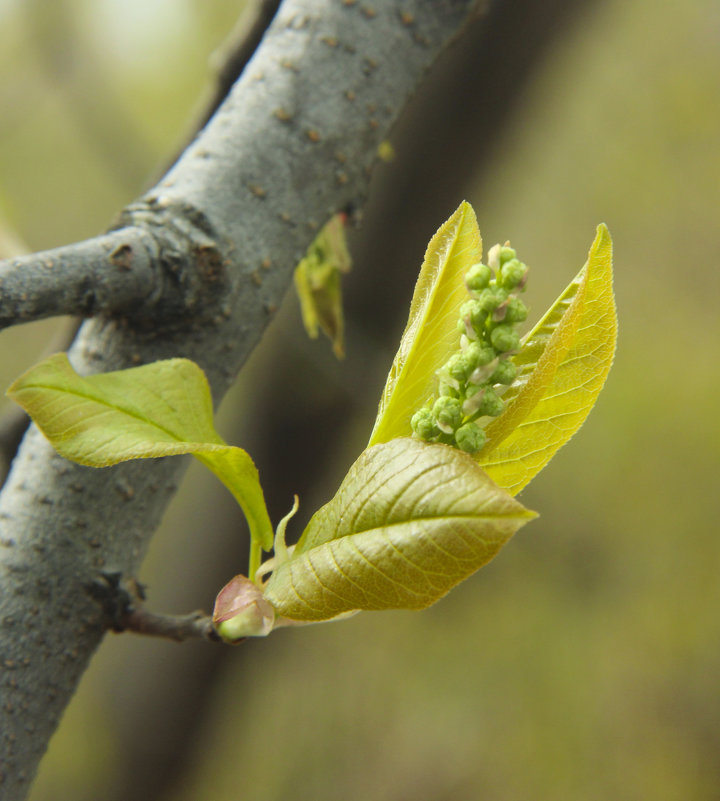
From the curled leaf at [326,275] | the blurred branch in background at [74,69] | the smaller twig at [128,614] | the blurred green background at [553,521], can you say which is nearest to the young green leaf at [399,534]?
the smaller twig at [128,614]

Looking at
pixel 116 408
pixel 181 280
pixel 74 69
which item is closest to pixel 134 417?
pixel 116 408

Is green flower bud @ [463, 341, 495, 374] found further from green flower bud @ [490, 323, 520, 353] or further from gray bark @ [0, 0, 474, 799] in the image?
gray bark @ [0, 0, 474, 799]

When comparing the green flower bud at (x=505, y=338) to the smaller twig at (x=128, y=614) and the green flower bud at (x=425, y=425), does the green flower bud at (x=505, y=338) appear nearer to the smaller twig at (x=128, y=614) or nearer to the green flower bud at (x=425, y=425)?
the green flower bud at (x=425, y=425)

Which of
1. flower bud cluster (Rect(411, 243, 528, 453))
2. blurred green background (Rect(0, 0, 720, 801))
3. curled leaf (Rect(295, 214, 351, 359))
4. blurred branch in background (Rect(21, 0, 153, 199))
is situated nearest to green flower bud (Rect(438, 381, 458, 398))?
flower bud cluster (Rect(411, 243, 528, 453))

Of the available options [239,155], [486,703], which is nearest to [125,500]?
[239,155]

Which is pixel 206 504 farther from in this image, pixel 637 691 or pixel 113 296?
pixel 637 691
